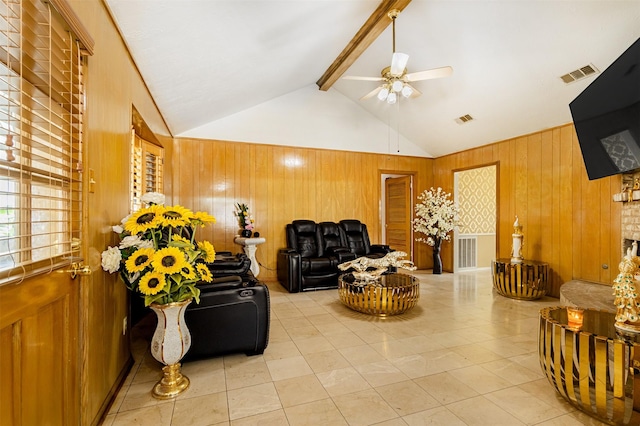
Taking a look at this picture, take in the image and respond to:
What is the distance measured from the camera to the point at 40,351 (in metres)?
1.15

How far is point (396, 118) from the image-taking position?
5879 millimetres

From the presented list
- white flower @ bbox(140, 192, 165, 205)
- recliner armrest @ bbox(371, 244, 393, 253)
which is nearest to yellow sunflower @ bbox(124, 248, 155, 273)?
white flower @ bbox(140, 192, 165, 205)

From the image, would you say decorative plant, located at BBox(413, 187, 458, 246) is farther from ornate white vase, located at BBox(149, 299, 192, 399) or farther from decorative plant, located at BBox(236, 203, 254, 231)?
ornate white vase, located at BBox(149, 299, 192, 399)

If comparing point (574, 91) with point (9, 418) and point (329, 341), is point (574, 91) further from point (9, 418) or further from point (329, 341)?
point (9, 418)

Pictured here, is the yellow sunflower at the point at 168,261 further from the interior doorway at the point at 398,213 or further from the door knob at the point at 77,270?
the interior doorway at the point at 398,213

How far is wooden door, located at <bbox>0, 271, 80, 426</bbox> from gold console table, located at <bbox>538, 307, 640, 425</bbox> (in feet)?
8.50

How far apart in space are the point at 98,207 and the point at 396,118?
535 centimetres

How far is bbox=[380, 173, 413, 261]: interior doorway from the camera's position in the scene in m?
6.27

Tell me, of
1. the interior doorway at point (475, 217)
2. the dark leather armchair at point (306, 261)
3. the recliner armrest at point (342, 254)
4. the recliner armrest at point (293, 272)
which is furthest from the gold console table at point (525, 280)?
the recliner armrest at point (293, 272)

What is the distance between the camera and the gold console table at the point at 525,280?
4.04 m

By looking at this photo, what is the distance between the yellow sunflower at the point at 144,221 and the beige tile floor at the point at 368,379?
1.09 m

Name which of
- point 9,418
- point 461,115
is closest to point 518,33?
point 461,115

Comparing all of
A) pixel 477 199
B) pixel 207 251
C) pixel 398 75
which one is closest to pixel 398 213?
pixel 477 199

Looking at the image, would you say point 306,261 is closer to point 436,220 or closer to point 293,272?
point 293,272
